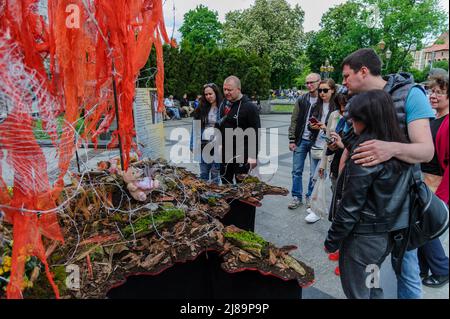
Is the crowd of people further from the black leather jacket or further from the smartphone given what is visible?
the smartphone

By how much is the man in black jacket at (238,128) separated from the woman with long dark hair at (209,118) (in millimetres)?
223

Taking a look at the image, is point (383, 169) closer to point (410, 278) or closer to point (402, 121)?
point (402, 121)

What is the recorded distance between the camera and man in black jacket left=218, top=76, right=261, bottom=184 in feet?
11.3

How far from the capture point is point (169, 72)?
625 inches

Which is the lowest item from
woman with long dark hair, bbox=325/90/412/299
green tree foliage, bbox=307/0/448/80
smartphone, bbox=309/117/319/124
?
woman with long dark hair, bbox=325/90/412/299

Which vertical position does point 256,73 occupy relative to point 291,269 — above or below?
above

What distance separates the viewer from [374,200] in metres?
1.46

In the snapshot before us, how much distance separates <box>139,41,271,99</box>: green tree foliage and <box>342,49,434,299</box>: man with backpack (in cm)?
1494

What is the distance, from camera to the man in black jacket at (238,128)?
3457 millimetres

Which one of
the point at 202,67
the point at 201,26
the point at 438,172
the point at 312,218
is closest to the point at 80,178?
the point at 438,172

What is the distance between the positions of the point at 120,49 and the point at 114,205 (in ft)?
4.18

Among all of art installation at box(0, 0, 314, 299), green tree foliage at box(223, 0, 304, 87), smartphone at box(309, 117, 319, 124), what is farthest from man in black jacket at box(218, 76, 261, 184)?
green tree foliage at box(223, 0, 304, 87)

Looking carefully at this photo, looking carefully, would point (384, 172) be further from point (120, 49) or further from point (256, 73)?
point (256, 73)
